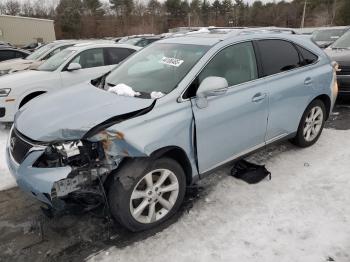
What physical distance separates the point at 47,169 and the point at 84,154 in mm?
314

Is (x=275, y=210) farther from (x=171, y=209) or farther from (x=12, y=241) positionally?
(x=12, y=241)

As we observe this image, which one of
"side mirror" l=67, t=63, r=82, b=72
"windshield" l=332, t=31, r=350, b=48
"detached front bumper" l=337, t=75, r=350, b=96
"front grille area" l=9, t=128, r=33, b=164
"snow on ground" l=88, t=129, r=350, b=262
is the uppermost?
"windshield" l=332, t=31, r=350, b=48

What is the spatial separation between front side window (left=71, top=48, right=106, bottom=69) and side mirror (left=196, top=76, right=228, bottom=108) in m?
4.80

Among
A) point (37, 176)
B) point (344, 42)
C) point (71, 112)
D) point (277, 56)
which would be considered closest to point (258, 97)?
point (277, 56)

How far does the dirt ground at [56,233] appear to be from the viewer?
291cm

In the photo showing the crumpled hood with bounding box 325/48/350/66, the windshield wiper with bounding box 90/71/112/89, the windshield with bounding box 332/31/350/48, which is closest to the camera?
the windshield wiper with bounding box 90/71/112/89

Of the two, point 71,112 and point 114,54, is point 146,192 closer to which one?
point 71,112

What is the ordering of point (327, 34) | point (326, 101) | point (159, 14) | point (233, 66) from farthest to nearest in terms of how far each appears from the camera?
point (159, 14) < point (327, 34) < point (326, 101) < point (233, 66)

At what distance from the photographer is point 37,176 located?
2727 millimetres

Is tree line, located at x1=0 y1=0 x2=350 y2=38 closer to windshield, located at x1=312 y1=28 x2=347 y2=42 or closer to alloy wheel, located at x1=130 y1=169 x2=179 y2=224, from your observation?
windshield, located at x1=312 y1=28 x2=347 y2=42

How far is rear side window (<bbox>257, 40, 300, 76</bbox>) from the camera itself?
3.97 meters

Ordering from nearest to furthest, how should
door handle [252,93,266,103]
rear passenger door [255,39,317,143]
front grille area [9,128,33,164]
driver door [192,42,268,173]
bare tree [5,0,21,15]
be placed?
front grille area [9,128,33,164]
driver door [192,42,268,173]
door handle [252,93,266,103]
rear passenger door [255,39,317,143]
bare tree [5,0,21,15]

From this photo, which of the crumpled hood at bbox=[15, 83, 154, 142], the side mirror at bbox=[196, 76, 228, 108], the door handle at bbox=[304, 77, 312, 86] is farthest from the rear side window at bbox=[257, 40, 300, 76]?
the crumpled hood at bbox=[15, 83, 154, 142]

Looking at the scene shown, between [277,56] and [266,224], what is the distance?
209 cm
